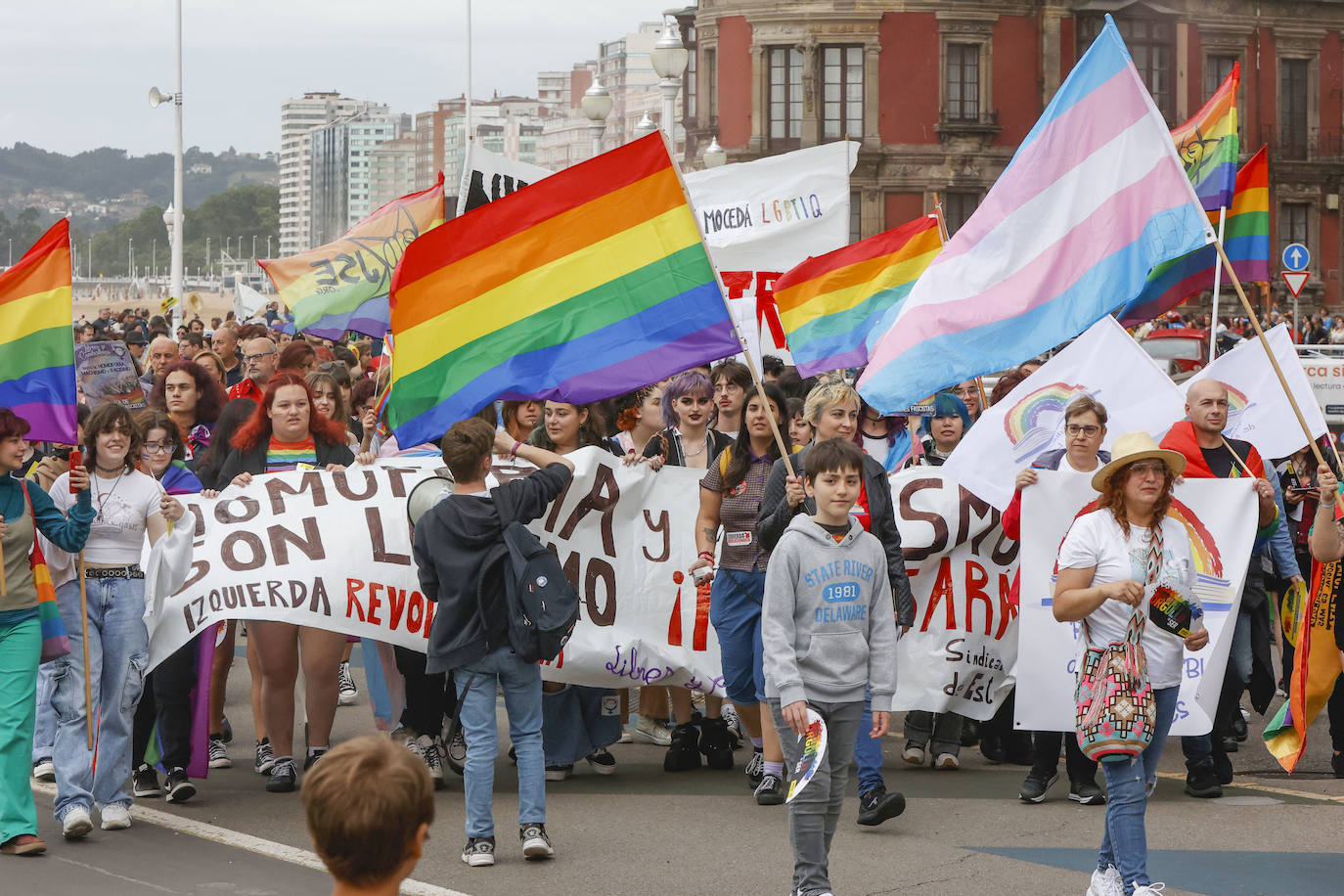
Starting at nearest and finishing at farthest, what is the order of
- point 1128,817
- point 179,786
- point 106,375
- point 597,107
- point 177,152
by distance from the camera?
point 1128,817, point 179,786, point 106,375, point 597,107, point 177,152

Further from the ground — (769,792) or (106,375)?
(106,375)

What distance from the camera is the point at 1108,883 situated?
19.5 ft

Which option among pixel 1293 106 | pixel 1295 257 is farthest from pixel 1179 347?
pixel 1293 106

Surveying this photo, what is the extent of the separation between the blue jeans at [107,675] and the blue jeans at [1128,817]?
4.01 metres

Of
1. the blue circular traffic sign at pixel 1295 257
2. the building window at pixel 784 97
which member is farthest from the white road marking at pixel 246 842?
the building window at pixel 784 97

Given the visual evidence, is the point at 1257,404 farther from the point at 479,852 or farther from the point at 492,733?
the point at 479,852

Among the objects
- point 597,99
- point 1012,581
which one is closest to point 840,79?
point 597,99

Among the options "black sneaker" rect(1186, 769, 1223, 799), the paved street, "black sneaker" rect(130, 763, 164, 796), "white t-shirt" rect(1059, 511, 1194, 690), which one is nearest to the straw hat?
Result: "white t-shirt" rect(1059, 511, 1194, 690)

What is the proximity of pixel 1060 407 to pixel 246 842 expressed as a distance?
424cm

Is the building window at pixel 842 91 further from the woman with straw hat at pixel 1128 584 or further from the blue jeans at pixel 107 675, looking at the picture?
the woman with straw hat at pixel 1128 584

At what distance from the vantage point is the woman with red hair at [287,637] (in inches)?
316

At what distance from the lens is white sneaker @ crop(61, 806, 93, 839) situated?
705 cm

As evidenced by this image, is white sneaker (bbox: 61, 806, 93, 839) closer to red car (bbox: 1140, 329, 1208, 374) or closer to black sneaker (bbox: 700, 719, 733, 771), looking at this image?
black sneaker (bbox: 700, 719, 733, 771)

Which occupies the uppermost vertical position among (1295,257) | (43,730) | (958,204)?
(958,204)
